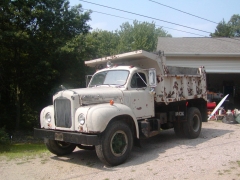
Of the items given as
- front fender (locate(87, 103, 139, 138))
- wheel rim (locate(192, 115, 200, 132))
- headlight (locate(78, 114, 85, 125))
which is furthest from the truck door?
wheel rim (locate(192, 115, 200, 132))

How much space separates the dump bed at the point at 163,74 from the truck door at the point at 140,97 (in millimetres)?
476

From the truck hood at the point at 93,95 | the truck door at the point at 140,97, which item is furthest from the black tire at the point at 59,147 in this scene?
the truck door at the point at 140,97

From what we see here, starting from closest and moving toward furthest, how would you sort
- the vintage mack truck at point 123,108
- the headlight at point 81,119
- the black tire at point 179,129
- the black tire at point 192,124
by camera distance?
the headlight at point 81,119, the vintage mack truck at point 123,108, the black tire at point 192,124, the black tire at point 179,129

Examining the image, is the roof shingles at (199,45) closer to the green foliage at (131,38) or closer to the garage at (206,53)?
the garage at (206,53)

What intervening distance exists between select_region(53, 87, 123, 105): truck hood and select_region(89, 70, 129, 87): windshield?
454mm

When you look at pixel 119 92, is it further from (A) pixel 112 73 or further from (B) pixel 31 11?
(B) pixel 31 11

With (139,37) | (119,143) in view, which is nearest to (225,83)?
(119,143)

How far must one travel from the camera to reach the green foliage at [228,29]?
1786 inches

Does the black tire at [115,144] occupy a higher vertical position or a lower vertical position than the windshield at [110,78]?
lower

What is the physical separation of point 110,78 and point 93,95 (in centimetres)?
140

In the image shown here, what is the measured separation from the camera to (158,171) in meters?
6.05

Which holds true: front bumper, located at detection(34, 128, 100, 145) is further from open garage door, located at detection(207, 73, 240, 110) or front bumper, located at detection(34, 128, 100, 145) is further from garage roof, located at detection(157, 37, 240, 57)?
open garage door, located at detection(207, 73, 240, 110)

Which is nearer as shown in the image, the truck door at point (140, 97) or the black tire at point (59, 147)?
the black tire at point (59, 147)

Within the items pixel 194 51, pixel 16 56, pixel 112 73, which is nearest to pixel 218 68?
pixel 194 51
